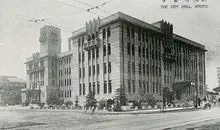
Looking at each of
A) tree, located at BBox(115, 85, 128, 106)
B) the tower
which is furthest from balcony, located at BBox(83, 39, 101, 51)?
the tower

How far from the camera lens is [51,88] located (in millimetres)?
55781

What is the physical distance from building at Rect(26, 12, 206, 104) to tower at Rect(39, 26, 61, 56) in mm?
17892

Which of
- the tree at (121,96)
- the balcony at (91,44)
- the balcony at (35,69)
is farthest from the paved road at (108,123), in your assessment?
the balcony at (35,69)

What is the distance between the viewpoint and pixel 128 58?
3481 centimetres

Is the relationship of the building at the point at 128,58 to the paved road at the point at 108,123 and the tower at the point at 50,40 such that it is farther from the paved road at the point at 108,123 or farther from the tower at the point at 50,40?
the tower at the point at 50,40

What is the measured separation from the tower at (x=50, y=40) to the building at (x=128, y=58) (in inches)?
704

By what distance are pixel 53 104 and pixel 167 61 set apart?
19922mm

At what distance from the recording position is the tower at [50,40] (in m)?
57.8

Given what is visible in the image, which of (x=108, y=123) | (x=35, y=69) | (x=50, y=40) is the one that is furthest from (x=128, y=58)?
(x=35, y=69)

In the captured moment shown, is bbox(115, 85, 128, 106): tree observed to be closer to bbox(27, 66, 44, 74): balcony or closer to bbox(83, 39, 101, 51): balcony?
bbox(83, 39, 101, 51): balcony

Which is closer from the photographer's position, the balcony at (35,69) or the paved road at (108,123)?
the paved road at (108,123)

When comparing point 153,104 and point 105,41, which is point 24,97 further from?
point 153,104

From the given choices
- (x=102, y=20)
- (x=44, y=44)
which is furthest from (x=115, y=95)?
(x=44, y=44)

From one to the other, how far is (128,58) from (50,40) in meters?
29.2
